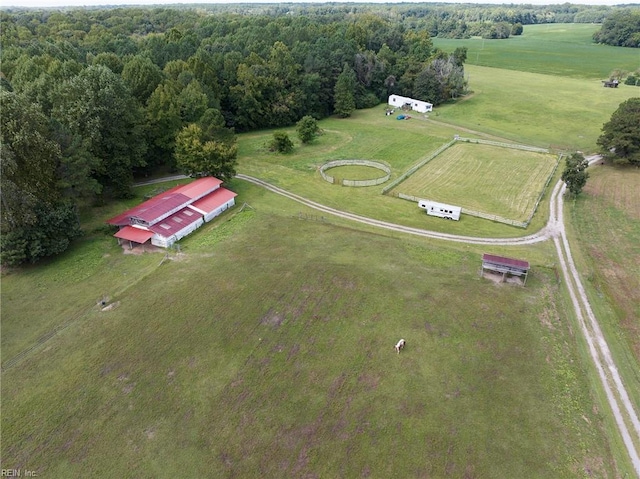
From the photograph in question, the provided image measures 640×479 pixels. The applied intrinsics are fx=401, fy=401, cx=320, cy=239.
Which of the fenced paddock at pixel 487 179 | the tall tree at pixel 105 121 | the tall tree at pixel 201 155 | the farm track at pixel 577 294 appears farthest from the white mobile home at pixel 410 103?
the tall tree at pixel 105 121

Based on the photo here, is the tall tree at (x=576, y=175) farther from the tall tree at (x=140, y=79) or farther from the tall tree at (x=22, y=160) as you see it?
the tall tree at (x=140, y=79)

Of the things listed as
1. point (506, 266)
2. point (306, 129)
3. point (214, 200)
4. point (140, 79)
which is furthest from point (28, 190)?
point (306, 129)

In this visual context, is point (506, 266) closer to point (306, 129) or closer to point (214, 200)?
point (214, 200)

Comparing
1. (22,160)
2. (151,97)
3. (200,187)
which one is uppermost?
(151,97)

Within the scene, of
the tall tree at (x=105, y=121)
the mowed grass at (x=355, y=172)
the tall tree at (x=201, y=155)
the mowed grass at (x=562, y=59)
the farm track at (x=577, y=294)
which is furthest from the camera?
the mowed grass at (x=562, y=59)

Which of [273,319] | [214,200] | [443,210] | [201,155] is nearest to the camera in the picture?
[273,319]

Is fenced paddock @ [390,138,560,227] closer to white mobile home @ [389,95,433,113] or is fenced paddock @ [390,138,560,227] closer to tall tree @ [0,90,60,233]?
white mobile home @ [389,95,433,113]
